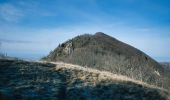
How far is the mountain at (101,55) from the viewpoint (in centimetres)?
8456

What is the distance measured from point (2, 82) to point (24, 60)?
4.74 m

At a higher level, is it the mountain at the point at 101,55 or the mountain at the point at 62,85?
the mountain at the point at 101,55

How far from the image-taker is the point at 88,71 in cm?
2889

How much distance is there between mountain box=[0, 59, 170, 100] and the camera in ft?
79.0

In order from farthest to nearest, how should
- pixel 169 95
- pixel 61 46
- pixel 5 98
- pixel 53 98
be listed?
pixel 61 46 < pixel 169 95 < pixel 53 98 < pixel 5 98

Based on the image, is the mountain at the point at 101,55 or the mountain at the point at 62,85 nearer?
the mountain at the point at 62,85

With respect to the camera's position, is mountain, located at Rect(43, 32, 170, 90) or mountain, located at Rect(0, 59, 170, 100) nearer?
mountain, located at Rect(0, 59, 170, 100)

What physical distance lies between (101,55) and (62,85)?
73248 millimetres

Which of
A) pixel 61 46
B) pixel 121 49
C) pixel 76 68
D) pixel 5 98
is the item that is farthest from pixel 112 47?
pixel 5 98

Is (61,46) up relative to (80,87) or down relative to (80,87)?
up

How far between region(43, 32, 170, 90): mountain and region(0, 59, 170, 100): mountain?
49.6 metres

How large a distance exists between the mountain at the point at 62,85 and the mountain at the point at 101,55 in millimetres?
49552

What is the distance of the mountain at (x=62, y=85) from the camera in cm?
2408

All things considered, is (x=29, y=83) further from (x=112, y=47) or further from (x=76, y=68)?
(x=112, y=47)
